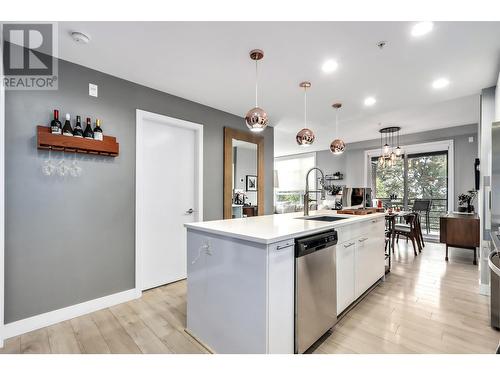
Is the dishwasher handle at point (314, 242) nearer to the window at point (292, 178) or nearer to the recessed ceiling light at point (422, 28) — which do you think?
the recessed ceiling light at point (422, 28)

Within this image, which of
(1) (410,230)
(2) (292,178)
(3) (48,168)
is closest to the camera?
(3) (48,168)

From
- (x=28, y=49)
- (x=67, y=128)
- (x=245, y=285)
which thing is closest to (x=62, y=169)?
(x=67, y=128)

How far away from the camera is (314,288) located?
1754mm

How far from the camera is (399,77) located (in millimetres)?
2689

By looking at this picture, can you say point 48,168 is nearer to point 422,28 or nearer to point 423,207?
point 422,28

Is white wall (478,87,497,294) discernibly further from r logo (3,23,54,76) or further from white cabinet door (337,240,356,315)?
r logo (3,23,54,76)

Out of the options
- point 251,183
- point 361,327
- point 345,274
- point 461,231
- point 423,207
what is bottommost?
point 361,327

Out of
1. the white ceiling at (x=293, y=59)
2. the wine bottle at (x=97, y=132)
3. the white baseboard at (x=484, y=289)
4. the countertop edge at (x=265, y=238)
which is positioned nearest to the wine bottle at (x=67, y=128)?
the wine bottle at (x=97, y=132)

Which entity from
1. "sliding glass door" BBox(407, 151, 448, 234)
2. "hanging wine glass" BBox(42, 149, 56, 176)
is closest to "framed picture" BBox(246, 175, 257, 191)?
"hanging wine glass" BBox(42, 149, 56, 176)

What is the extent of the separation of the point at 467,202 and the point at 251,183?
417 centimetres

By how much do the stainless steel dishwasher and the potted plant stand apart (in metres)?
4.32

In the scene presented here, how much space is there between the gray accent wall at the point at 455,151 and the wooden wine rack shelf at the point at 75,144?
19.9 ft
